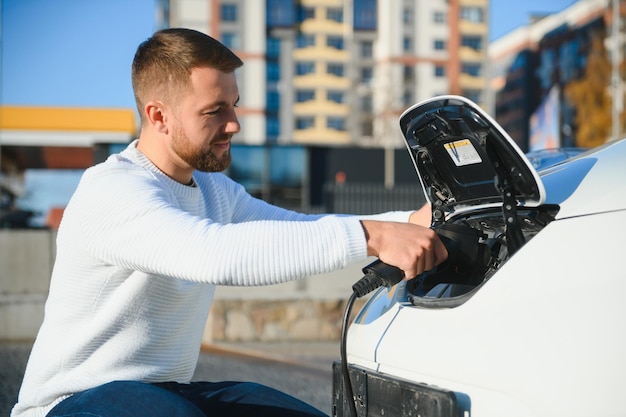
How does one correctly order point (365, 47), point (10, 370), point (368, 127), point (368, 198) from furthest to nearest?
point (365, 47), point (368, 127), point (368, 198), point (10, 370)

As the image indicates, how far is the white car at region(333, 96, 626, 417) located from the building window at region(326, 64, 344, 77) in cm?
9182

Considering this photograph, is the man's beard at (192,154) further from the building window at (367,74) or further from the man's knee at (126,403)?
the building window at (367,74)

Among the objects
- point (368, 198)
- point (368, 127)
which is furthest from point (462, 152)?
point (368, 127)

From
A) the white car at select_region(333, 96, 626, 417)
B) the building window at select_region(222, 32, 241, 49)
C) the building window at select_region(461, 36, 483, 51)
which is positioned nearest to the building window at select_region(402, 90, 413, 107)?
the building window at select_region(461, 36, 483, 51)

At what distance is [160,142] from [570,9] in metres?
86.9

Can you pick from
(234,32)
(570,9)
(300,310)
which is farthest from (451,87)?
(300,310)

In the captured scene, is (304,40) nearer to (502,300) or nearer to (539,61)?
(539,61)

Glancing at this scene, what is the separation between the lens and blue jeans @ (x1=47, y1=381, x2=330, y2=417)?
2.35 m

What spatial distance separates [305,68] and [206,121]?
91.4 meters

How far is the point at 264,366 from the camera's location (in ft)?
25.8

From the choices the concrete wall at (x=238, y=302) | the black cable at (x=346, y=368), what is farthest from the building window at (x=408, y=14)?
the black cable at (x=346, y=368)

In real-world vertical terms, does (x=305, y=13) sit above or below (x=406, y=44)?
above

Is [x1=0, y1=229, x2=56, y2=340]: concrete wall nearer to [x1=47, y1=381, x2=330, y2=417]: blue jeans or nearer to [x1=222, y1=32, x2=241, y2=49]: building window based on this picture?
[x1=47, y1=381, x2=330, y2=417]: blue jeans

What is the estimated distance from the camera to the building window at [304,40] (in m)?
92.6
